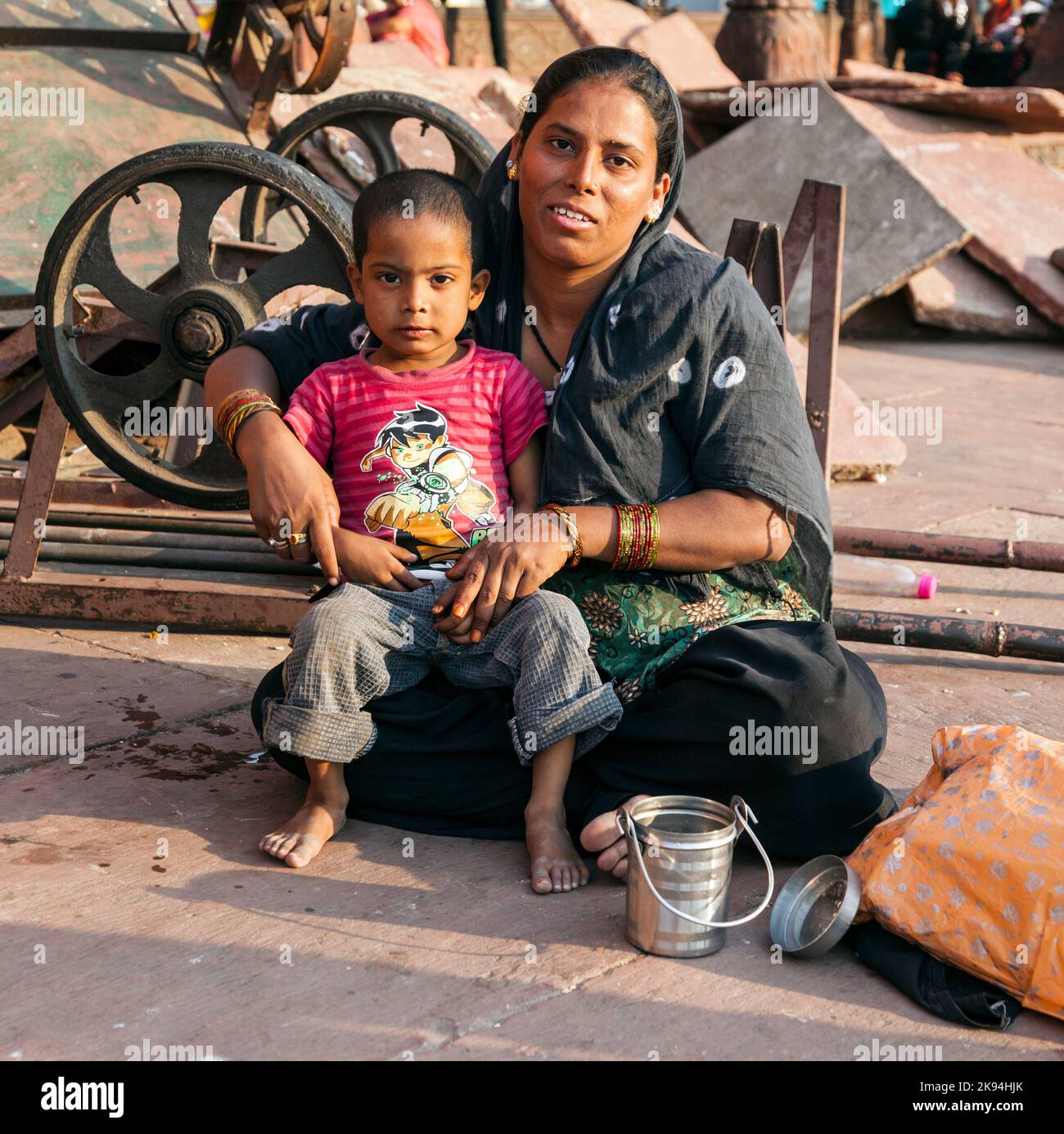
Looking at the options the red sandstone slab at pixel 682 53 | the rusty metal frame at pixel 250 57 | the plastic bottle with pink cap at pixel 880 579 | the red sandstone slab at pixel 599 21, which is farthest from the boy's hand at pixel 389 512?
the red sandstone slab at pixel 682 53

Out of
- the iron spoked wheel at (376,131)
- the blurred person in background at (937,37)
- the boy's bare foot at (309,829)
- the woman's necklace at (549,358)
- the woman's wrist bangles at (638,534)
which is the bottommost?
the boy's bare foot at (309,829)

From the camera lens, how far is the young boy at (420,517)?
2482 millimetres

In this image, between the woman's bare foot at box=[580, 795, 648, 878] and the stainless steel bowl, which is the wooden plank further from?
the stainless steel bowl

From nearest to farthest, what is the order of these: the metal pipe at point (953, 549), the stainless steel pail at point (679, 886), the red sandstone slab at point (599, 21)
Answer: the stainless steel pail at point (679, 886) → the metal pipe at point (953, 549) → the red sandstone slab at point (599, 21)

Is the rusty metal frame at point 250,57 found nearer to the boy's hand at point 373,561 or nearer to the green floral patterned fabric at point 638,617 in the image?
the boy's hand at point 373,561

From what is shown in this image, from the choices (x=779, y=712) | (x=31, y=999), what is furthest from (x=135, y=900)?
(x=779, y=712)

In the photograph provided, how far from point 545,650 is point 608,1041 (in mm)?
709

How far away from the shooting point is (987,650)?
3.41m

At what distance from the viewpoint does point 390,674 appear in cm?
260

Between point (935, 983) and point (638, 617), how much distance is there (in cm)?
84

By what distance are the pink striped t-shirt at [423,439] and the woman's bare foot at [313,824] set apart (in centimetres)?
44

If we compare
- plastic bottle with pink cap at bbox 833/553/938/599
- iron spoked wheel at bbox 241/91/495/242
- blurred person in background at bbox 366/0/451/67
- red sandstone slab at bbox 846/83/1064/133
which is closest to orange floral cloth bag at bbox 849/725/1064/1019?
plastic bottle with pink cap at bbox 833/553/938/599

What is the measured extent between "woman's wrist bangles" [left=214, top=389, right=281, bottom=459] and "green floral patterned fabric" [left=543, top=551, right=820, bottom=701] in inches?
25.4

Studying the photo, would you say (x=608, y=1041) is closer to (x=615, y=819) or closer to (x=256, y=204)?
(x=615, y=819)
